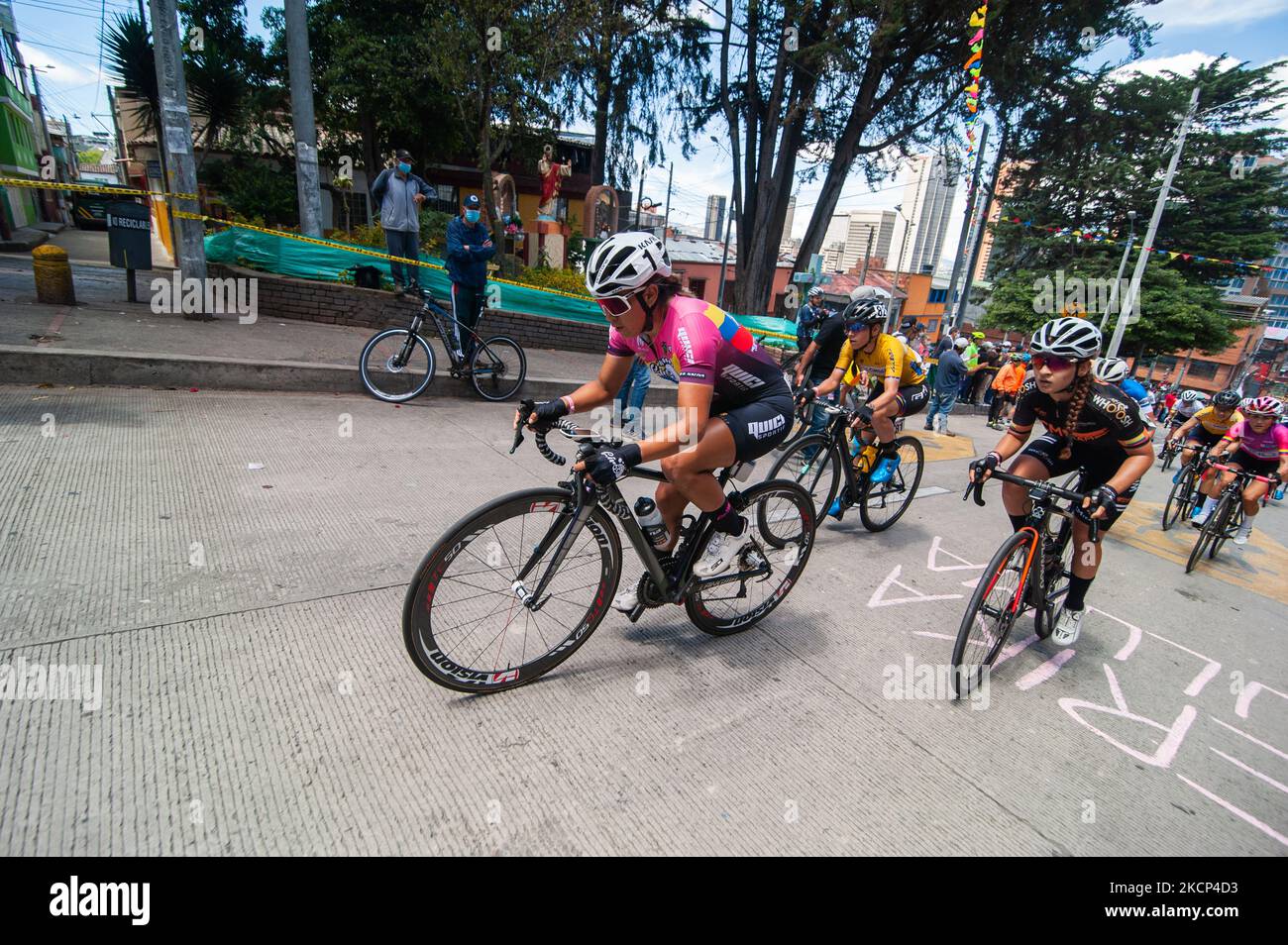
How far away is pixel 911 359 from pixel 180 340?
25.4 feet

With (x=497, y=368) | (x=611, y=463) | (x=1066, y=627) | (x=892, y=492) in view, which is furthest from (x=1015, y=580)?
(x=497, y=368)

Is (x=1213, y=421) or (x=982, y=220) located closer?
(x=1213, y=421)

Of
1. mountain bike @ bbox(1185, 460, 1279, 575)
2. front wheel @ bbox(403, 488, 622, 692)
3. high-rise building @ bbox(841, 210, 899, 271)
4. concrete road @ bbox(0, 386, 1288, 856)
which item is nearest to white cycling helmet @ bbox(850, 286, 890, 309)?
concrete road @ bbox(0, 386, 1288, 856)

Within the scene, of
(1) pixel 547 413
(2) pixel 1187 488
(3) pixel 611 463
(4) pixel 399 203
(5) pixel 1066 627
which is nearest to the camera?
(3) pixel 611 463

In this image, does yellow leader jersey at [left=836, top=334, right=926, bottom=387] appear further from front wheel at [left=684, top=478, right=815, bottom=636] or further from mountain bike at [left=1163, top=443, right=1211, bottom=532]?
mountain bike at [left=1163, top=443, right=1211, bottom=532]

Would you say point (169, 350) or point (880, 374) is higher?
point (880, 374)

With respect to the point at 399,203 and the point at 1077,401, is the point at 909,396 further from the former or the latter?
the point at 399,203

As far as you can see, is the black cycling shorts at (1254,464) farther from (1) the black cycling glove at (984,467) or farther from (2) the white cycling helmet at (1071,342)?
(1) the black cycling glove at (984,467)

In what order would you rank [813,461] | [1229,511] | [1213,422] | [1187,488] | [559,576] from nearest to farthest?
[559,576], [813,461], [1229,511], [1187,488], [1213,422]

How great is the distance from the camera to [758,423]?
2984 mm

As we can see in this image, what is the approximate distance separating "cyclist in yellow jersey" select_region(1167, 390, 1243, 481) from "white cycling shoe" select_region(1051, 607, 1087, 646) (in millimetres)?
5105

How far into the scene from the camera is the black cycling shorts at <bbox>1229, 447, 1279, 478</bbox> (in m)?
6.18

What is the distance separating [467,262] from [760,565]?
5.64 metres
